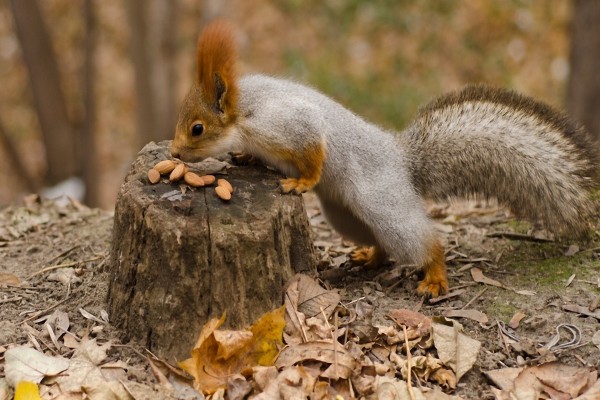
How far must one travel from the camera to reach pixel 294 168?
3285 mm

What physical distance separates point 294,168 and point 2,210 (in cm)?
230

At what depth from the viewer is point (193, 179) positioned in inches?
117

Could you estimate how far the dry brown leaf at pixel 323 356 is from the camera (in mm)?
2660

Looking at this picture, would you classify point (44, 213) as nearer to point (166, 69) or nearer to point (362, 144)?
point (362, 144)

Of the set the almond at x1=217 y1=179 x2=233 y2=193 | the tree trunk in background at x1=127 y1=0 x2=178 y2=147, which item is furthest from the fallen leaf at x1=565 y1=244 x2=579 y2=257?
the tree trunk in background at x1=127 y1=0 x2=178 y2=147

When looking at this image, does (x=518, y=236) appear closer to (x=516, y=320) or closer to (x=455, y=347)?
(x=516, y=320)

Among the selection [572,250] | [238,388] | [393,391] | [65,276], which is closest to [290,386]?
[238,388]

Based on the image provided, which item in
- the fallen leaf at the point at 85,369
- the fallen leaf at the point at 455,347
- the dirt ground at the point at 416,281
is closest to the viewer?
the fallen leaf at the point at 85,369

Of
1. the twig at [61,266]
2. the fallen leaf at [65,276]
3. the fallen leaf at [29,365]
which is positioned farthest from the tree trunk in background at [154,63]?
the fallen leaf at [29,365]

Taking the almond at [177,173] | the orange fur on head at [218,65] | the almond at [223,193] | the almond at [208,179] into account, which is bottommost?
the almond at [223,193]

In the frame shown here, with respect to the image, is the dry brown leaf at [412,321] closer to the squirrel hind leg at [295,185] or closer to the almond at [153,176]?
the squirrel hind leg at [295,185]

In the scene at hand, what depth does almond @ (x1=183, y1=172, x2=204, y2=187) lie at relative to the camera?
2967mm

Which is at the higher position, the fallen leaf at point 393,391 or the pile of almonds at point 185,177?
the pile of almonds at point 185,177

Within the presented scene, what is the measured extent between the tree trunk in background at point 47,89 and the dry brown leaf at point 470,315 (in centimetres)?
554
